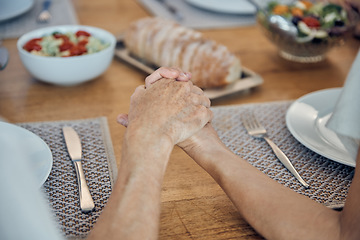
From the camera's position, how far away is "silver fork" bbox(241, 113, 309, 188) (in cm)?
97

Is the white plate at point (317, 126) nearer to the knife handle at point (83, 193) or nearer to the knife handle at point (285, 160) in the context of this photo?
the knife handle at point (285, 160)

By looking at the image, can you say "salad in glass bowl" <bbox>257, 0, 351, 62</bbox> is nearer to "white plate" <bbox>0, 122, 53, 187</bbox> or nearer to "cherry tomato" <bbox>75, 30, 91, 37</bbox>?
"cherry tomato" <bbox>75, 30, 91, 37</bbox>

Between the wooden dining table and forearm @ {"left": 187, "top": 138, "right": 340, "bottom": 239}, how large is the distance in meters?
0.05

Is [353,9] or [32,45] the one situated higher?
[353,9]

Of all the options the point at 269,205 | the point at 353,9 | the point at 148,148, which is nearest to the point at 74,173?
the point at 148,148

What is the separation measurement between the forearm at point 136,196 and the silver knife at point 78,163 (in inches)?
5.3

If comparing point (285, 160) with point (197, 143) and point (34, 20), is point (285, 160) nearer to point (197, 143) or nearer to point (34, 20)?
point (197, 143)

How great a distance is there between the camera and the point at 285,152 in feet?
3.44

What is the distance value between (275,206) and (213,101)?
22.2 inches

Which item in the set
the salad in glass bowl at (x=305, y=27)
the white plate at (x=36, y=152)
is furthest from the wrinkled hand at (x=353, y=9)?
the white plate at (x=36, y=152)

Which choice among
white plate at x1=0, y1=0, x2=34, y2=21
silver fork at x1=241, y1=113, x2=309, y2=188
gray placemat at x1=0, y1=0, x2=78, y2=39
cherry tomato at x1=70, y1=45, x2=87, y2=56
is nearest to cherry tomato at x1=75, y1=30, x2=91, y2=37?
cherry tomato at x1=70, y1=45, x2=87, y2=56

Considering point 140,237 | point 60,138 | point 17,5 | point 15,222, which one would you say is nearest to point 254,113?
point 60,138

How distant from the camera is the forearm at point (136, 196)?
66 cm

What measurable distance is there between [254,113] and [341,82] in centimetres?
42
